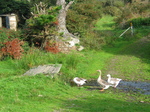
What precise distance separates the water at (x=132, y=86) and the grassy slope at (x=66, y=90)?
1.84 feet

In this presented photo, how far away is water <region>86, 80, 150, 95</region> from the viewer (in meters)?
11.4

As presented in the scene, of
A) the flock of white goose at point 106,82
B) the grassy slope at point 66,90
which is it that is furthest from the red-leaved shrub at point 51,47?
the flock of white goose at point 106,82

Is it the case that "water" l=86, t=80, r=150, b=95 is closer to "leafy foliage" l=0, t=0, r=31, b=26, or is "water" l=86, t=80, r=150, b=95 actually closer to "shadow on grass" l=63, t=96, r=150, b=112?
"shadow on grass" l=63, t=96, r=150, b=112

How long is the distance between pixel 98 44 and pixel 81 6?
5.54m

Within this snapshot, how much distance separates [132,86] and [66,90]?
3.36 metres

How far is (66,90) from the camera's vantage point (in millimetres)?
11039

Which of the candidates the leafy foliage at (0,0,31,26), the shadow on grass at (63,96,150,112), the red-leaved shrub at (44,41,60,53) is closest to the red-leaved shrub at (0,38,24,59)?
the red-leaved shrub at (44,41,60,53)

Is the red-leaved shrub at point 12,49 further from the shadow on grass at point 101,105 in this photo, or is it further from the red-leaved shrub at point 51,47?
the shadow on grass at point 101,105

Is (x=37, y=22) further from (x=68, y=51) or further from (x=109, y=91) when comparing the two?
(x=109, y=91)

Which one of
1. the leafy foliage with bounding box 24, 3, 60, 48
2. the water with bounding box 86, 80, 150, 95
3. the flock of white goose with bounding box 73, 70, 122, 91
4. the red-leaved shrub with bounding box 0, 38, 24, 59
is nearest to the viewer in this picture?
the water with bounding box 86, 80, 150, 95

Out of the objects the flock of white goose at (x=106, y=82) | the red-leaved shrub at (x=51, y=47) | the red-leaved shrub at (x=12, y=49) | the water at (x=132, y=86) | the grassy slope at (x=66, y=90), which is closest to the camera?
the grassy slope at (x=66, y=90)

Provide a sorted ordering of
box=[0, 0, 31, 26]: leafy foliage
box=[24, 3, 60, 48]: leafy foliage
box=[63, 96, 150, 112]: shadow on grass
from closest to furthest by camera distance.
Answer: box=[63, 96, 150, 112]: shadow on grass
box=[24, 3, 60, 48]: leafy foliage
box=[0, 0, 31, 26]: leafy foliage

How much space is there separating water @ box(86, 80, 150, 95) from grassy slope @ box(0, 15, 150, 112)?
22.1 inches

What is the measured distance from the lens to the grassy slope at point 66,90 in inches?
324
